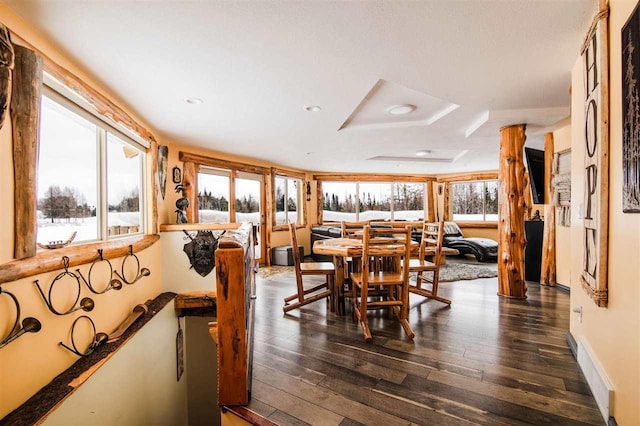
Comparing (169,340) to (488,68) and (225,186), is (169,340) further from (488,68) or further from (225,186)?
(488,68)

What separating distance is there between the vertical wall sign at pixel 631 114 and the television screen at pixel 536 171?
10.8 feet

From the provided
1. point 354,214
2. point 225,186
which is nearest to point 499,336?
point 225,186

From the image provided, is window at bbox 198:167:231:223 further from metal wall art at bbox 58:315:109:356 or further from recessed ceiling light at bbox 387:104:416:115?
recessed ceiling light at bbox 387:104:416:115

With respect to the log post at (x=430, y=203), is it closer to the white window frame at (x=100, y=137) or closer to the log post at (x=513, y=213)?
the log post at (x=513, y=213)

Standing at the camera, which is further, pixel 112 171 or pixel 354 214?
pixel 354 214

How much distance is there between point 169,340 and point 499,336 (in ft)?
10.6

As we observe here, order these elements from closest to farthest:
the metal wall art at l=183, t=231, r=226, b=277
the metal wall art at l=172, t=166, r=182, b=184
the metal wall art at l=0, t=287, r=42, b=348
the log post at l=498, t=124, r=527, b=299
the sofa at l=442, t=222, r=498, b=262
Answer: the metal wall art at l=0, t=287, r=42, b=348 → the log post at l=498, t=124, r=527, b=299 → the metal wall art at l=183, t=231, r=226, b=277 → the metal wall art at l=172, t=166, r=182, b=184 → the sofa at l=442, t=222, r=498, b=262

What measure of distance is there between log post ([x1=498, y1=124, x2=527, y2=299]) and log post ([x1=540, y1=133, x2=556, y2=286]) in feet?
2.96

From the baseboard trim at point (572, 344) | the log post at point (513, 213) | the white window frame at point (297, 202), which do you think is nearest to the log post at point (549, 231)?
the log post at point (513, 213)

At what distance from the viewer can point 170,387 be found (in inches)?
119

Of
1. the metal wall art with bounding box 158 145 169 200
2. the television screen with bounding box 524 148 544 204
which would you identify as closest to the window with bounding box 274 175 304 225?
the metal wall art with bounding box 158 145 169 200

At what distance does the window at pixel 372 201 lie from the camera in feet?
25.9

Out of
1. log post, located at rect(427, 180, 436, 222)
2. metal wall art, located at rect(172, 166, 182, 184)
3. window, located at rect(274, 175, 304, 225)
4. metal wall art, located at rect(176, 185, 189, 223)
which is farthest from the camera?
log post, located at rect(427, 180, 436, 222)

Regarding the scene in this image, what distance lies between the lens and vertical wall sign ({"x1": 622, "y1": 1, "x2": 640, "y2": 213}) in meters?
1.06
